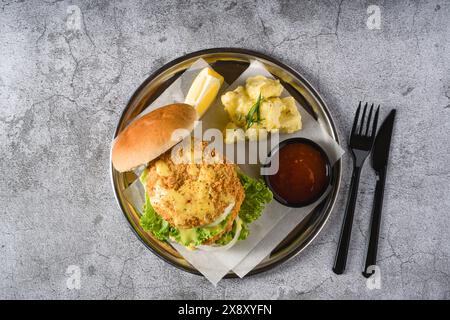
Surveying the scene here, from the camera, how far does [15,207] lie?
2.36 meters

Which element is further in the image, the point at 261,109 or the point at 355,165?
the point at 355,165

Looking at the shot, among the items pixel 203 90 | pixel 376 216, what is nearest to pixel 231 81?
pixel 203 90

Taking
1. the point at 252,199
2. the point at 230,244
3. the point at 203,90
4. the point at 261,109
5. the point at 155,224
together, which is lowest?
the point at 230,244

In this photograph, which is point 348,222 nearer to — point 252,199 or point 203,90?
point 252,199

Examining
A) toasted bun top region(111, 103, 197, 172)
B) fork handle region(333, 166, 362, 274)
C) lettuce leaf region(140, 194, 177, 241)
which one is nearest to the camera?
toasted bun top region(111, 103, 197, 172)

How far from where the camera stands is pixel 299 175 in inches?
82.7

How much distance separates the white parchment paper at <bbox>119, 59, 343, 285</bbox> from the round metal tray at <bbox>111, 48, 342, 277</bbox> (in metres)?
0.04

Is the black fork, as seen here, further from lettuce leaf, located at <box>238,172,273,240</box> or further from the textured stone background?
lettuce leaf, located at <box>238,172,273,240</box>

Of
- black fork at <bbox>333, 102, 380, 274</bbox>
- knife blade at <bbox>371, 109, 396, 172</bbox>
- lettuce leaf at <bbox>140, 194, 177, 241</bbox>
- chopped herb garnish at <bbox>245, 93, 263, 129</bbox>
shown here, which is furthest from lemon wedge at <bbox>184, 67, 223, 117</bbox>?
knife blade at <bbox>371, 109, 396, 172</bbox>

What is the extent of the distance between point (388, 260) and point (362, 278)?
174mm

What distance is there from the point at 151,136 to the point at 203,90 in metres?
0.41

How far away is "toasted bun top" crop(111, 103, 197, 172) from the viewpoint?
189cm

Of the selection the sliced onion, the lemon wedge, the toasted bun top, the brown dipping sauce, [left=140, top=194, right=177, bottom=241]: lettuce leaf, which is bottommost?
the sliced onion
